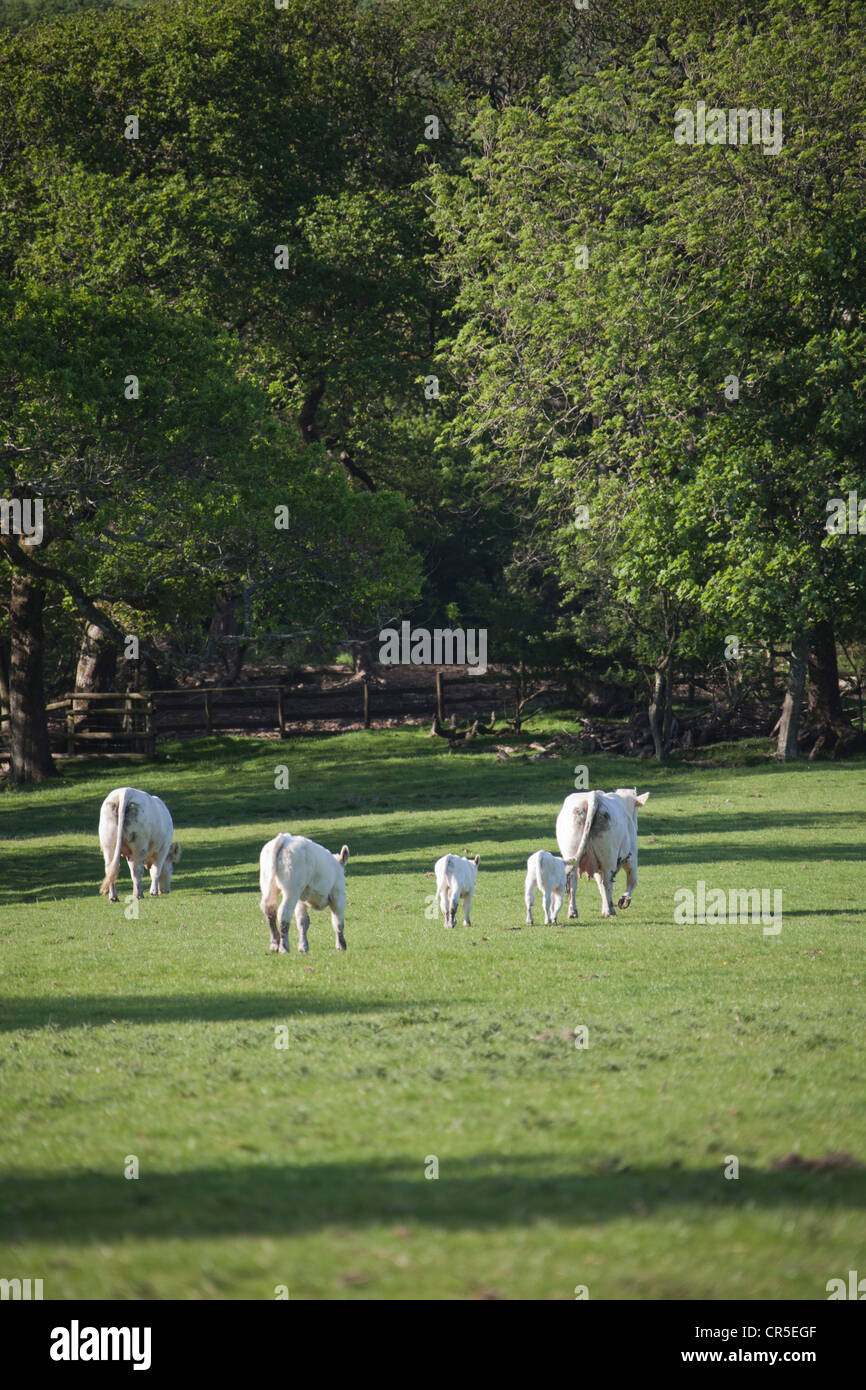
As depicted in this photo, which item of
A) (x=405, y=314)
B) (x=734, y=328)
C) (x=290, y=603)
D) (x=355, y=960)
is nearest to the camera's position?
(x=355, y=960)

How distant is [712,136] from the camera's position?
34.3 meters

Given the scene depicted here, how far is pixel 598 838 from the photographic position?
16641 mm

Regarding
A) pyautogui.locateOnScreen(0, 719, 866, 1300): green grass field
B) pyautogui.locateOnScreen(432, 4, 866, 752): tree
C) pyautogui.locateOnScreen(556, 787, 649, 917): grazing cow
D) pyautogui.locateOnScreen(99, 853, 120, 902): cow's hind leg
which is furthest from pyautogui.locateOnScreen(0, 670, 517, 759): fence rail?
pyautogui.locateOnScreen(556, 787, 649, 917): grazing cow

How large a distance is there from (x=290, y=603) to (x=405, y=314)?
50.0 ft

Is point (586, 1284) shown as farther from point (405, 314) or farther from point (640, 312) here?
point (405, 314)

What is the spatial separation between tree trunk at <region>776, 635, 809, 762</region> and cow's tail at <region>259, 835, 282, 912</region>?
26.3 metres

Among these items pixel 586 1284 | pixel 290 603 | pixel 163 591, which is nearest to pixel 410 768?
pixel 290 603

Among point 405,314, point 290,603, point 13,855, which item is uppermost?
point 405,314

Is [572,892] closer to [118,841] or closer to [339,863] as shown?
[339,863]

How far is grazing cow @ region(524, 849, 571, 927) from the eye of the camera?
52.4ft

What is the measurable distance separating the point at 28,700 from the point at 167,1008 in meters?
28.4

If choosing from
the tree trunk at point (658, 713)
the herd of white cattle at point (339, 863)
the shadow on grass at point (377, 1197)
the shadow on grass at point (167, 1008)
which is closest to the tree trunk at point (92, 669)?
the tree trunk at point (658, 713)

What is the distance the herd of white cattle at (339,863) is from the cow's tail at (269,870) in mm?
11

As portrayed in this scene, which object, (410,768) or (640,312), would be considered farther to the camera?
(410,768)
